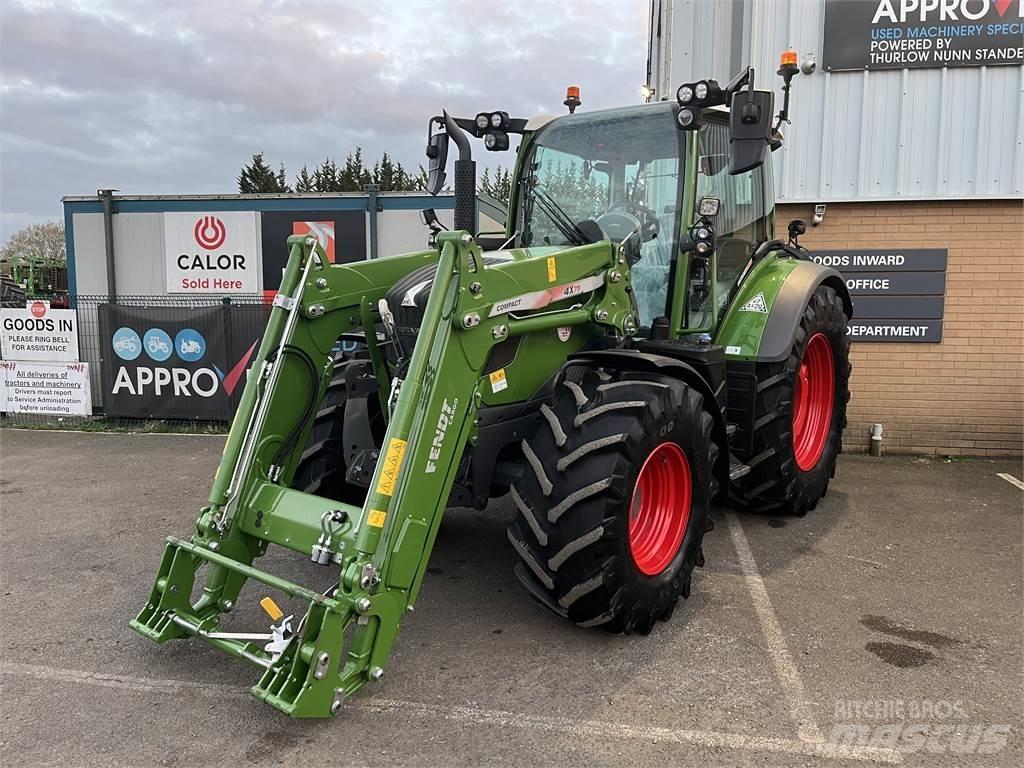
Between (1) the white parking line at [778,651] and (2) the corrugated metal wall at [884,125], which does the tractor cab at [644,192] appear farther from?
(2) the corrugated metal wall at [884,125]

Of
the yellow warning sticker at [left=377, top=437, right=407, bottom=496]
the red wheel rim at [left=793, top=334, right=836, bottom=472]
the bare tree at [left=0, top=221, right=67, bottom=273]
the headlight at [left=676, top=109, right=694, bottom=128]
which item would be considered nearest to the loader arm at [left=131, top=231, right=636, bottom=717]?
the yellow warning sticker at [left=377, top=437, right=407, bottom=496]

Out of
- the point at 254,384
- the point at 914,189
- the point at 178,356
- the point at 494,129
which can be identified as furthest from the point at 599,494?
the point at 178,356

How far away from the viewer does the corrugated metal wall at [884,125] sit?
6.98 metres

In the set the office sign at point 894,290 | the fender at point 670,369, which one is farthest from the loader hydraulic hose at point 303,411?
the office sign at point 894,290

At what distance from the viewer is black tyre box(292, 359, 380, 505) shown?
4.34m

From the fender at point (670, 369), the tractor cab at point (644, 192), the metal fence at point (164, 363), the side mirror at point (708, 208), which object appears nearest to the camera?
the fender at point (670, 369)

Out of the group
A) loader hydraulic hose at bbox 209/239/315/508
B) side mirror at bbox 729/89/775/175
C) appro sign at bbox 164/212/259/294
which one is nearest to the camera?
loader hydraulic hose at bbox 209/239/315/508

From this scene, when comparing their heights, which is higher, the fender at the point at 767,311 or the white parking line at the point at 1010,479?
the fender at the point at 767,311

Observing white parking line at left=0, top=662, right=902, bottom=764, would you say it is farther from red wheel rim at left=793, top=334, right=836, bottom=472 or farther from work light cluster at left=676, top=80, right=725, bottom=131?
red wheel rim at left=793, top=334, right=836, bottom=472

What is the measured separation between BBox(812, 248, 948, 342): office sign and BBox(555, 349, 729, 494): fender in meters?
3.87

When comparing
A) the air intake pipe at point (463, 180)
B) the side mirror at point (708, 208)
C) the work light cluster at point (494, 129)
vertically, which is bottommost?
the side mirror at point (708, 208)

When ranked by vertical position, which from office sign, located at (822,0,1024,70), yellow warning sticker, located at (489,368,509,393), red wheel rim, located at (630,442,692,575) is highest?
office sign, located at (822,0,1024,70)

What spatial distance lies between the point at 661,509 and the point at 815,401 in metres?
2.54

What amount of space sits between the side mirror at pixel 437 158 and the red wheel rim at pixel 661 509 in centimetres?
223
